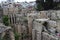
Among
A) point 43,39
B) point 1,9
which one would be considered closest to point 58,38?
point 43,39

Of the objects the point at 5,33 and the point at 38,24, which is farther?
the point at 38,24

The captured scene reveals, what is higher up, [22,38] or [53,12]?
[53,12]

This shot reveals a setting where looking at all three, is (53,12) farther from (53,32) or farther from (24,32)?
(53,32)

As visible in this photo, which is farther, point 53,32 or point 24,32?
point 24,32

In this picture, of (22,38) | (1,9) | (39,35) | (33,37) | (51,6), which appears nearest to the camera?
(39,35)

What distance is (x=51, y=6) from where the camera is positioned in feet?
77.2

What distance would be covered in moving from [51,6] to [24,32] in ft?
19.7

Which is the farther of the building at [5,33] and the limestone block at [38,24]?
the limestone block at [38,24]

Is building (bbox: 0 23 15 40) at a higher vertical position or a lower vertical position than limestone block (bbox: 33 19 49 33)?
higher

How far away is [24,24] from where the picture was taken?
1933 centimetres

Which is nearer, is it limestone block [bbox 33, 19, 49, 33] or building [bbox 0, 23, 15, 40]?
building [bbox 0, 23, 15, 40]

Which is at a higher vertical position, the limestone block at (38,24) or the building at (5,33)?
the building at (5,33)

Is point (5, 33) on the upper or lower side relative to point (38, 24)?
upper

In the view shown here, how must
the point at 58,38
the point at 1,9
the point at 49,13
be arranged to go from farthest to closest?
1. the point at 1,9
2. the point at 49,13
3. the point at 58,38
